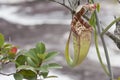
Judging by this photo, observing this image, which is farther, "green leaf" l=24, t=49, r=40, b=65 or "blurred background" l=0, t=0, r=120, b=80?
"blurred background" l=0, t=0, r=120, b=80

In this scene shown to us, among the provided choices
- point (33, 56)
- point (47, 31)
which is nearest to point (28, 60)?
point (33, 56)

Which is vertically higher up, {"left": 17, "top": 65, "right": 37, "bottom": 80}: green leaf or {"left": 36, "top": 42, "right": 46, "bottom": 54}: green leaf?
{"left": 36, "top": 42, "right": 46, "bottom": 54}: green leaf

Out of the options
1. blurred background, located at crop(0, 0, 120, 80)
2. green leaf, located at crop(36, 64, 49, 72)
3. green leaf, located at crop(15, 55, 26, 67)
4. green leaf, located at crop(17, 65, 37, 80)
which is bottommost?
blurred background, located at crop(0, 0, 120, 80)

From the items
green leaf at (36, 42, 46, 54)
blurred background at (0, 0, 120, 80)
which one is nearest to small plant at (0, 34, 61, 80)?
green leaf at (36, 42, 46, 54)

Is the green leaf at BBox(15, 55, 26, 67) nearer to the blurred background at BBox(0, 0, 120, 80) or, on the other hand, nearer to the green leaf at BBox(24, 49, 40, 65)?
the green leaf at BBox(24, 49, 40, 65)

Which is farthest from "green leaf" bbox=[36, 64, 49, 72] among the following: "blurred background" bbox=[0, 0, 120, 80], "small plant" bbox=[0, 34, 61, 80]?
"blurred background" bbox=[0, 0, 120, 80]

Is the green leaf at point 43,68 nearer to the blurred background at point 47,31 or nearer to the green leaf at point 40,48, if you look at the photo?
the green leaf at point 40,48

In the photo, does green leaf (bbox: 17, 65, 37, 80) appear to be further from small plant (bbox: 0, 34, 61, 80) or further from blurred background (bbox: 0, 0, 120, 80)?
blurred background (bbox: 0, 0, 120, 80)
